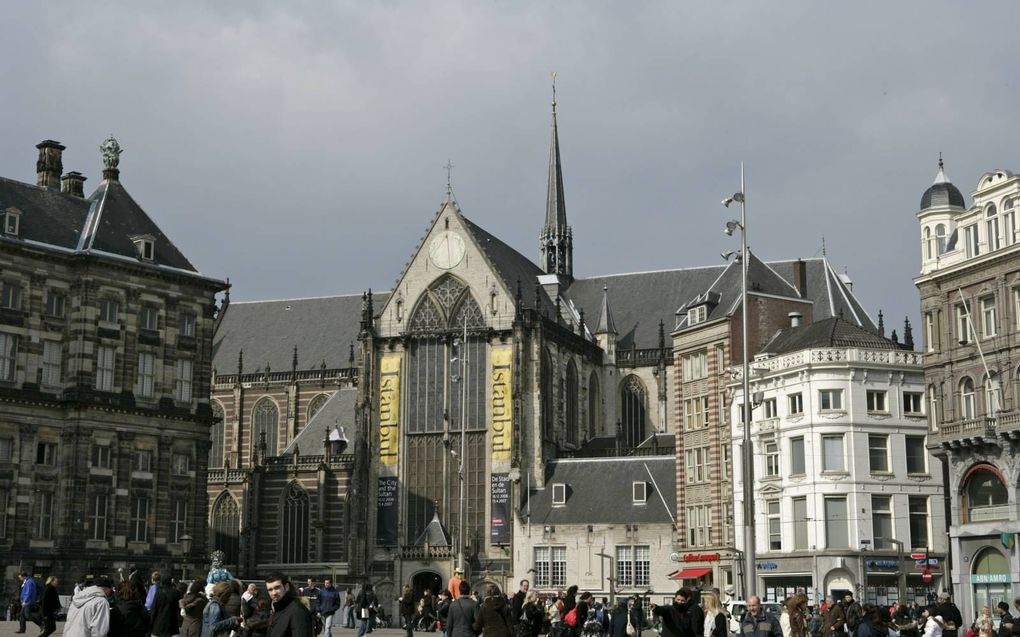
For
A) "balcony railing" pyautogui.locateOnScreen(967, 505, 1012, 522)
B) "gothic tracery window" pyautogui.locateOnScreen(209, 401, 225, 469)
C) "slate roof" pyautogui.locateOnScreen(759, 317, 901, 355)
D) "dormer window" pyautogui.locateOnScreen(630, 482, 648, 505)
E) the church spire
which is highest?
the church spire

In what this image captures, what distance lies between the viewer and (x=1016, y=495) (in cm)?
4681

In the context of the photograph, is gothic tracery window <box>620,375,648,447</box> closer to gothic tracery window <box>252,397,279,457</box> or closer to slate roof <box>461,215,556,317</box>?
slate roof <box>461,215,556,317</box>

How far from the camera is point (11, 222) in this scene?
59750 mm

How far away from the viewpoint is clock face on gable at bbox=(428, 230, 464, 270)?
3221 inches

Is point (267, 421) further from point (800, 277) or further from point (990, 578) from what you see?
point (990, 578)

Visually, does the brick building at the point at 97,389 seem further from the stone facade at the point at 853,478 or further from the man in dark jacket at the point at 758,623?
the man in dark jacket at the point at 758,623

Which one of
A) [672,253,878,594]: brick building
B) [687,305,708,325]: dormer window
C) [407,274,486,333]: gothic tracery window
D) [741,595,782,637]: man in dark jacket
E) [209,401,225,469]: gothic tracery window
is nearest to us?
[741,595,782,637]: man in dark jacket

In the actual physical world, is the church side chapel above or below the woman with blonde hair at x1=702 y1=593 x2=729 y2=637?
above

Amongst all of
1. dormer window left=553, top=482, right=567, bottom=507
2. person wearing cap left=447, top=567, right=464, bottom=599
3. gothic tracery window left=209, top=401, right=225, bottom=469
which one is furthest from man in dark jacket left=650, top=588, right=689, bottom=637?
gothic tracery window left=209, top=401, right=225, bottom=469

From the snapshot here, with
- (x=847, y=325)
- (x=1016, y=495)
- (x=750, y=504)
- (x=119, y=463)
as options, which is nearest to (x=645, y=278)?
(x=847, y=325)

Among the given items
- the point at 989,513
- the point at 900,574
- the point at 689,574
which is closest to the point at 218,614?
the point at 989,513

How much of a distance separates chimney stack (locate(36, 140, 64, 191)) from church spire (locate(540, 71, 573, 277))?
39613 millimetres

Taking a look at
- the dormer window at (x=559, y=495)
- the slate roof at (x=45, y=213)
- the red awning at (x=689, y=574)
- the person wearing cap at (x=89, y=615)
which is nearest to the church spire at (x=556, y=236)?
the dormer window at (x=559, y=495)

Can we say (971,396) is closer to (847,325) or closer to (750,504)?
(847,325)
